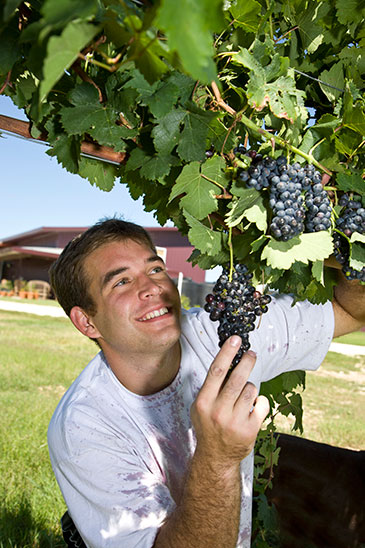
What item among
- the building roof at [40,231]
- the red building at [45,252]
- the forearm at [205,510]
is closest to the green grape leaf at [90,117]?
the forearm at [205,510]

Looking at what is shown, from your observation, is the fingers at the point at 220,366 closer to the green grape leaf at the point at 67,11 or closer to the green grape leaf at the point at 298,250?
the green grape leaf at the point at 298,250

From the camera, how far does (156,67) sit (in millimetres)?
683

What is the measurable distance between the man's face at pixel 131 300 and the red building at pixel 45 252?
16.6m

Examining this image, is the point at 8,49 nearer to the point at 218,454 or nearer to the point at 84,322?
the point at 218,454

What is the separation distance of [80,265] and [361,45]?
4.71ft

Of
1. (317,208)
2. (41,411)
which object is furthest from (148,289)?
(41,411)

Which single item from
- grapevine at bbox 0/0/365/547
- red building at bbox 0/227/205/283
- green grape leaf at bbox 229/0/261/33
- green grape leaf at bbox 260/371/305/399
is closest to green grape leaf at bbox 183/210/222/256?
grapevine at bbox 0/0/365/547

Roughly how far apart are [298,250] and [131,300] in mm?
971

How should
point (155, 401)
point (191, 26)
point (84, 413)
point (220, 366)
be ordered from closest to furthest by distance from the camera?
point (191, 26)
point (220, 366)
point (84, 413)
point (155, 401)

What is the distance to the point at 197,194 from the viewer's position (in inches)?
47.3

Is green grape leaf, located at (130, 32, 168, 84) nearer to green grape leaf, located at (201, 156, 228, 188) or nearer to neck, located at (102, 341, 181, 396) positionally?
green grape leaf, located at (201, 156, 228, 188)

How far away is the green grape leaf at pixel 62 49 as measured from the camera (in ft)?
1.78

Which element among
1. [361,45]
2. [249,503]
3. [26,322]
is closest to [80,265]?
[249,503]

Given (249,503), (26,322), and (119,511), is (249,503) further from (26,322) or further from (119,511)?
(26,322)
